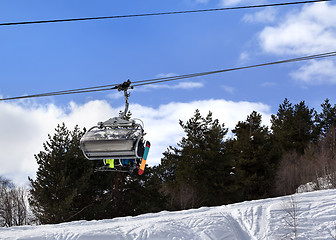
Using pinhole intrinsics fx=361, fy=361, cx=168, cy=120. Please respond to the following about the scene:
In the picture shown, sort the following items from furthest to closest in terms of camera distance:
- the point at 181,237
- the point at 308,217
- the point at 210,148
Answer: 1. the point at 210,148
2. the point at 308,217
3. the point at 181,237

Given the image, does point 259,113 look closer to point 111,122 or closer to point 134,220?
point 134,220

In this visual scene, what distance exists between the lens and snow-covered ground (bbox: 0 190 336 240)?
13336 millimetres

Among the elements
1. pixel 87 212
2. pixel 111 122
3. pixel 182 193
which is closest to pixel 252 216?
pixel 111 122

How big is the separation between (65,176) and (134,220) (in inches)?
406

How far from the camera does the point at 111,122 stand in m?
7.64

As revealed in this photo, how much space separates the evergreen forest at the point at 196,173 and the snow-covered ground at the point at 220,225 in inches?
345

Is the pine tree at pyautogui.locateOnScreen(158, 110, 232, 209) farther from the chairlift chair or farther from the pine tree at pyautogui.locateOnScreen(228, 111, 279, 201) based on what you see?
the chairlift chair

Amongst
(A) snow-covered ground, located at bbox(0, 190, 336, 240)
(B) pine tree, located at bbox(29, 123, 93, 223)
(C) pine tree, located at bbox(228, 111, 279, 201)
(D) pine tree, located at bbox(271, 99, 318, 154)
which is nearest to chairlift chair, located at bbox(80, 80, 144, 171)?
(A) snow-covered ground, located at bbox(0, 190, 336, 240)

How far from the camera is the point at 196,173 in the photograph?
29.9 meters

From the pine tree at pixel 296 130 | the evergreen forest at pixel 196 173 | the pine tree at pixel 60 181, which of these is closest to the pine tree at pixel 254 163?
the evergreen forest at pixel 196 173

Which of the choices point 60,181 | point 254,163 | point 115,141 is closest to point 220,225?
point 115,141

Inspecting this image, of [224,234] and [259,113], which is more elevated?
[259,113]

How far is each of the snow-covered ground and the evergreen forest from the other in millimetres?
8765

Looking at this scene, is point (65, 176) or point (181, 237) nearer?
point (181, 237)
